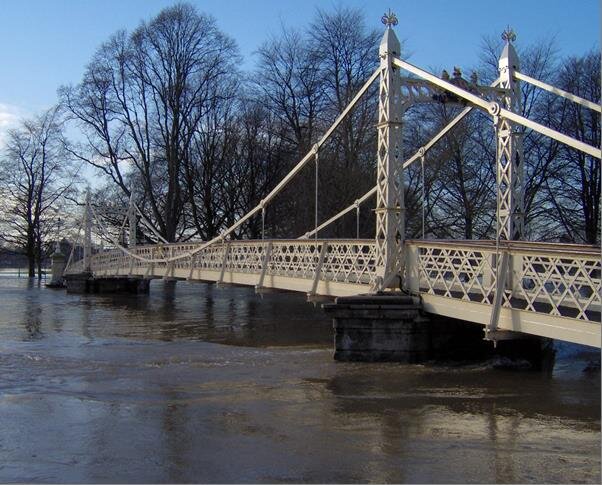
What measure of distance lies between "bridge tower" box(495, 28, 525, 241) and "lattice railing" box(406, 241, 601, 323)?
3.87ft

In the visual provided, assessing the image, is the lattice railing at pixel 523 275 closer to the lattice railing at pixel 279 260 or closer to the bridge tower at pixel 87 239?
the lattice railing at pixel 279 260

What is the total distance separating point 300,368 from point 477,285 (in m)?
3.31

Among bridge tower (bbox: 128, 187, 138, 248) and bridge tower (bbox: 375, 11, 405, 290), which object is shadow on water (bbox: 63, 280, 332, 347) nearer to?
bridge tower (bbox: 128, 187, 138, 248)

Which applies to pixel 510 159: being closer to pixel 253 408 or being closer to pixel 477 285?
pixel 477 285

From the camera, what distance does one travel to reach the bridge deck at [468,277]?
9.64 meters

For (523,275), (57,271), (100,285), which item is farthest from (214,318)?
(57,271)

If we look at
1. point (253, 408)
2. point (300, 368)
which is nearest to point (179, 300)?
point (300, 368)

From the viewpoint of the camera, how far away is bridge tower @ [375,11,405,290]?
523 inches

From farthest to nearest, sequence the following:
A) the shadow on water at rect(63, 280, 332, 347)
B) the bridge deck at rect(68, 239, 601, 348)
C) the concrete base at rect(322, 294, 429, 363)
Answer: the shadow on water at rect(63, 280, 332, 347)
the concrete base at rect(322, 294, 429, 363)
the bridge deck at rect(68, 239, 601, 348)

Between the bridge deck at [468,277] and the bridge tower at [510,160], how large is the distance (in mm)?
817

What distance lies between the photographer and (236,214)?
126ft

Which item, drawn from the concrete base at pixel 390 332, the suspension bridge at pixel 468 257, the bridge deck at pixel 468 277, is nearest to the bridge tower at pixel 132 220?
the bridge deck at pixel 468 277

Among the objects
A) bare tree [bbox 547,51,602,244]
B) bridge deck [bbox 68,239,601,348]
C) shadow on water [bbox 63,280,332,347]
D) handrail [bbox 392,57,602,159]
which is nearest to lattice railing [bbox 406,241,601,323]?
bridge deck [bbox 68,239,601,348]

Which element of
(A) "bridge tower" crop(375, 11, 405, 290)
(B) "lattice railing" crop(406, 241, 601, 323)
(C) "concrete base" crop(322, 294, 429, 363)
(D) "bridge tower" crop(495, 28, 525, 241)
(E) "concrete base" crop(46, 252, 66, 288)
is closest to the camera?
(B) "lattice railing" crop(406, 241, 601, 323)
